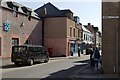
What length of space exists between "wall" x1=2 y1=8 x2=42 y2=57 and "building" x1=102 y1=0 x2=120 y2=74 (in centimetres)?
1880

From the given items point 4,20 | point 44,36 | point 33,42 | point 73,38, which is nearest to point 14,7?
point 4,20

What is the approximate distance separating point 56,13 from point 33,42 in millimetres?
8183

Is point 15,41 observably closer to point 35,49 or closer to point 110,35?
point 35,49

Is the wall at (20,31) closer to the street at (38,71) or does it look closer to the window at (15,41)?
the window at (15,41)

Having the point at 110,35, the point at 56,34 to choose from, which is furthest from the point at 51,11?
the point at 110,35

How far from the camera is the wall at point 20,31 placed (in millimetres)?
34781

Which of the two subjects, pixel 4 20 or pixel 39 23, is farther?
pixel 39 23

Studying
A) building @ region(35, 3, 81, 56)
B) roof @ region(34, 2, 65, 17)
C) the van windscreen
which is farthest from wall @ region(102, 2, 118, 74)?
roof @ region(34, 2, 65, 17)

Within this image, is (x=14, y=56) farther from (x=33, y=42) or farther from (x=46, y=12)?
(x=46, y=12)

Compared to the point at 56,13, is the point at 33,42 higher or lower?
lower

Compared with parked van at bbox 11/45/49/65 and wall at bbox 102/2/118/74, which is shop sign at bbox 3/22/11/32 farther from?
wall at bbox 102/2/118/74

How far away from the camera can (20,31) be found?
39438mm

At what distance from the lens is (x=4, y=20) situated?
34.4 metres

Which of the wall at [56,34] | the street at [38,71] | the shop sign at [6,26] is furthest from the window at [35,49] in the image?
the wall at [56,34]
